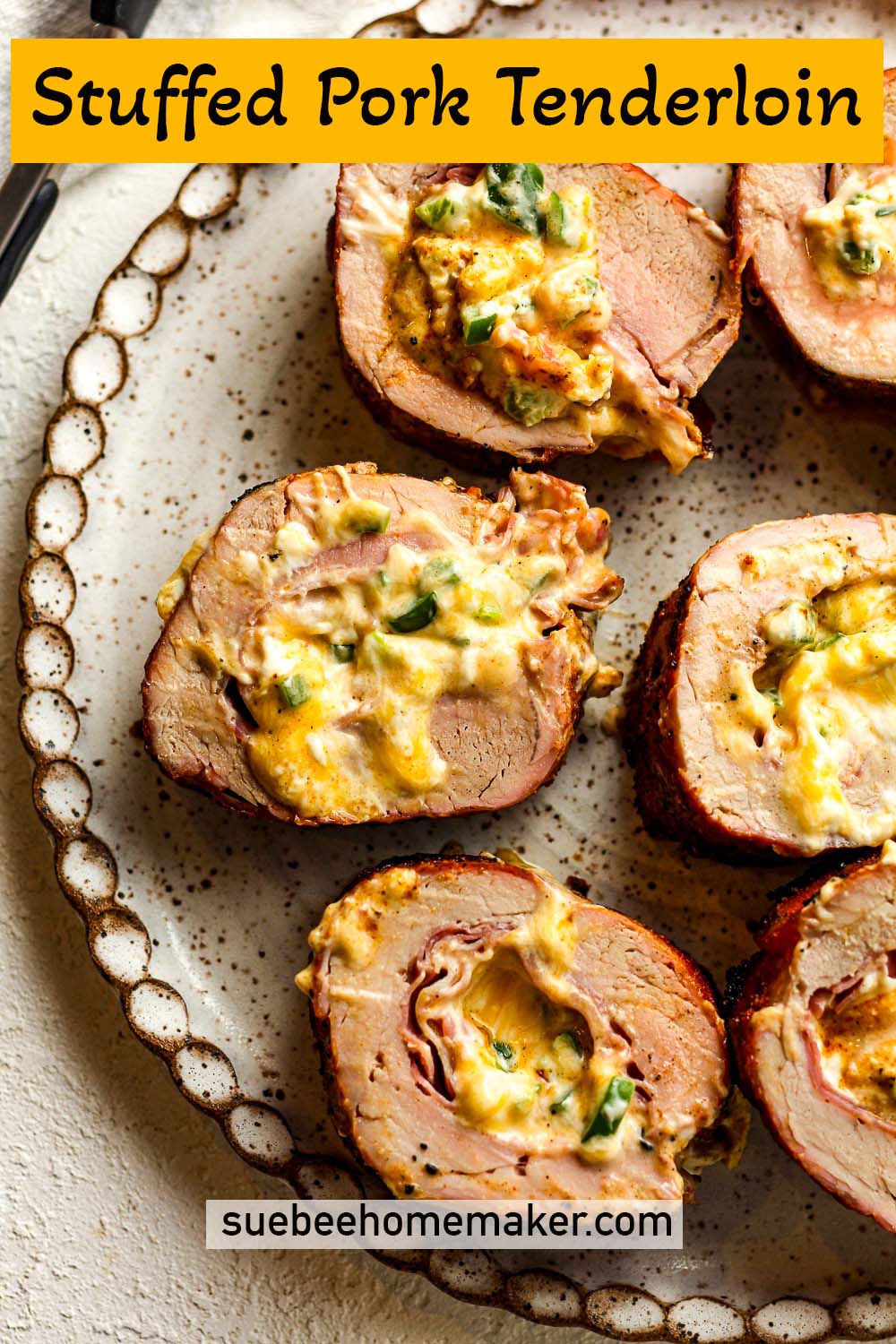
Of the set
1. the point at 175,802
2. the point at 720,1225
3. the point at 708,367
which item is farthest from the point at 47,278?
the point at 720,1225

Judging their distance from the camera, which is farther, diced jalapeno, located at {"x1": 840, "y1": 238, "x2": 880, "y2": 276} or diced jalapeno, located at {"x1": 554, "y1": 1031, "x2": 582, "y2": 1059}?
diced jalapeno, located at {"x1": 840, "y1": 238, "x2": 880, "y2": 276}

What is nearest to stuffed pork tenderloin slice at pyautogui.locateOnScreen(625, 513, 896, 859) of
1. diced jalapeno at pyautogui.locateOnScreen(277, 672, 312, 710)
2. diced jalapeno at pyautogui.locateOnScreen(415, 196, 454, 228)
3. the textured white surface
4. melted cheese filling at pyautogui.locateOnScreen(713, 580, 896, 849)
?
melted cheese filling at pyautogui.locateOnScreen(713, 580, 896, 849)

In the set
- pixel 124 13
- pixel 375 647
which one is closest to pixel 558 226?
pixel 375 647

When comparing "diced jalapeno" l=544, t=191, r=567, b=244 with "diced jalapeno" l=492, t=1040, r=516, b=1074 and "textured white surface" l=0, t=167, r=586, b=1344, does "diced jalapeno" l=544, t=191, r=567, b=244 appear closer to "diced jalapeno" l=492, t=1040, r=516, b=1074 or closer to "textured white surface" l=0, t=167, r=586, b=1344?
"textured white surface" l=0, t=167, r=586, b=1344

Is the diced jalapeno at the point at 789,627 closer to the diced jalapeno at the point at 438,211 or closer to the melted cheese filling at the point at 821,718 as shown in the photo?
the melted cheese filling at the point at 821,718

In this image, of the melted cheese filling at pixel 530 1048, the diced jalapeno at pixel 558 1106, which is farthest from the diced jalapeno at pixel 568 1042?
the diced jalapeno at pixel 558 1106

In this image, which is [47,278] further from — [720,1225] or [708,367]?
[720,1225]

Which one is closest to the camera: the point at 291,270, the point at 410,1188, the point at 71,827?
the point at 410,1188
